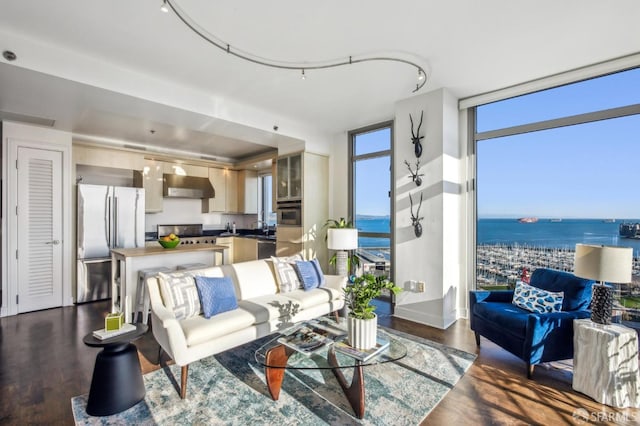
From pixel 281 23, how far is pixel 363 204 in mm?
3161

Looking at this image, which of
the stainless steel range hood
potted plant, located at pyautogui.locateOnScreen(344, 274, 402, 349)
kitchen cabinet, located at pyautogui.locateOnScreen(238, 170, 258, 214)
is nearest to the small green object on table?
potted plant, located at pyautogui.locateOnScreen(344, 274, 402, 349)

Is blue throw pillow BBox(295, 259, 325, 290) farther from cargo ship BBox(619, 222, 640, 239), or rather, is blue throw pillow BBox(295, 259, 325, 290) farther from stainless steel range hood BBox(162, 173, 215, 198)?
stainless steel range hood BBox(162, 173, 215, 198)

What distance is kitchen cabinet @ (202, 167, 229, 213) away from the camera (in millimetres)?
6715

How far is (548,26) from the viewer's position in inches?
95.0

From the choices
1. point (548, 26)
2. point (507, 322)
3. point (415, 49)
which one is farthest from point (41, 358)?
point (548, 26)

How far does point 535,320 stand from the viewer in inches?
95.1

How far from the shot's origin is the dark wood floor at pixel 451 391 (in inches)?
79.1

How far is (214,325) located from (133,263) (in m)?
1.94

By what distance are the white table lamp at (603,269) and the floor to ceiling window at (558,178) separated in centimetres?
110

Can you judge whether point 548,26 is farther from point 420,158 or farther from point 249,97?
point 249,97

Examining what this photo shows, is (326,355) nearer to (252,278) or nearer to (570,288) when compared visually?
(252,278)

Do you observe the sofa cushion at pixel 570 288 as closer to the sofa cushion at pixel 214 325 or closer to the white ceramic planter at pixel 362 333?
the white ceramic planter at pixel 362 333

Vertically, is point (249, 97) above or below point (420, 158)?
above

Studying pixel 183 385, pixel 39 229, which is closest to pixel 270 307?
pixel 183 385
